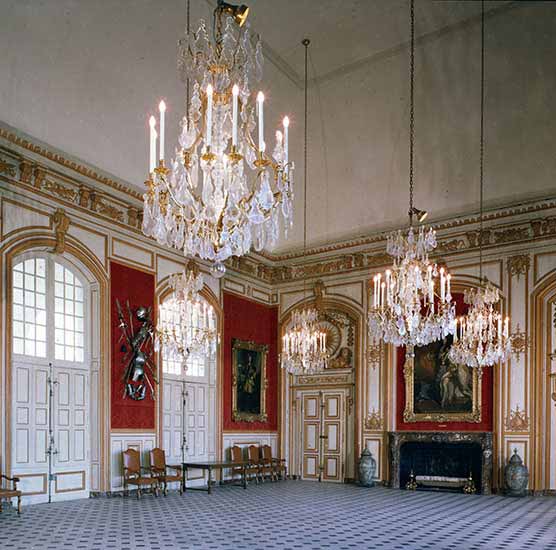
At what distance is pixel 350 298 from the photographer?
16.6 meters

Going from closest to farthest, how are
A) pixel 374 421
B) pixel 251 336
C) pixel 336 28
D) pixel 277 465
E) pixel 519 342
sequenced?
pixel 336 28
pixel 519 342
pixel 374 421
pixel 277 465
pixel 251 336

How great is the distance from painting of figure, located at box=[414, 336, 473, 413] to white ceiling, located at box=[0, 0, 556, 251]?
3286 millimetres

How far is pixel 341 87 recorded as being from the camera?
41.1 feet

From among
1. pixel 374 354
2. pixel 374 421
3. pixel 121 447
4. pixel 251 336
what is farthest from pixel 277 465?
pixel 121 447

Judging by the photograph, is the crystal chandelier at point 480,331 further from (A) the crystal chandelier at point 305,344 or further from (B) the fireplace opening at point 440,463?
(B) the fireplace opening at point 440,463

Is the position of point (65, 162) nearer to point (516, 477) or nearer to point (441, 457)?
point (441, 457)

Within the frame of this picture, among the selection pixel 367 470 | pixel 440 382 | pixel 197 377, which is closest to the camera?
pixel 440 382

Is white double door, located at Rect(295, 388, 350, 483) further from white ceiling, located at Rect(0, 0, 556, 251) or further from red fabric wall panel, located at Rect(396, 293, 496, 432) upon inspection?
white ceiling, located at Rect(0, 0, 556, 251)

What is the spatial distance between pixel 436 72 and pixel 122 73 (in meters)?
5.50

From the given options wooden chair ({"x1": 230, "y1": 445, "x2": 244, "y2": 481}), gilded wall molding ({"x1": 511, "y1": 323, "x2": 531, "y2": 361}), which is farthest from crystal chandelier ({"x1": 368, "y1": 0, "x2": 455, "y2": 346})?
wooden chair ({"x1": 230, "y1": 445, "x2": 244, "y2": 481})

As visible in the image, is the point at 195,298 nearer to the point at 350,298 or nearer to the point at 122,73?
the point at 122,73

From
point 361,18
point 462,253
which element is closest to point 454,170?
point 462,253

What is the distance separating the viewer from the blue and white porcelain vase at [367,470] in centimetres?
1493

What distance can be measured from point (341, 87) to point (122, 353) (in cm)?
696
